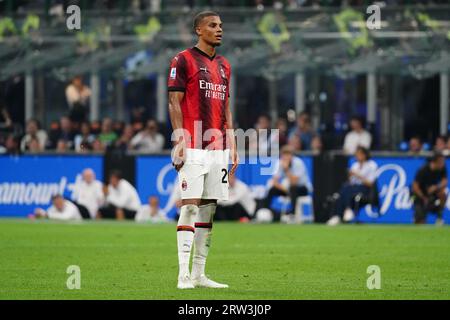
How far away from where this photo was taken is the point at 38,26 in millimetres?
30125

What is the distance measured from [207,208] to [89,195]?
14510 millimetres

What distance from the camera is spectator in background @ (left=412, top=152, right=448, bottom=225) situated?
24.8 meters

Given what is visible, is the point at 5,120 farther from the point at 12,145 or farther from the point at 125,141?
the point at 125,141

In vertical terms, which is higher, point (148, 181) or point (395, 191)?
point (148, 181)

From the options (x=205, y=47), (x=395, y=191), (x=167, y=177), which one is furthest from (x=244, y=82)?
(x=205, y=47)

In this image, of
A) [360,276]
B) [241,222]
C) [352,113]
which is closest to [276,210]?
[241,222]

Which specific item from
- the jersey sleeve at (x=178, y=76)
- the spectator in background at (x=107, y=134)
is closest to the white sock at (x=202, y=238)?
the jersey sleeve at (x=178, y=76)

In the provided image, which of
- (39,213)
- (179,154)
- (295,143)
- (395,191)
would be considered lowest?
(39,213)

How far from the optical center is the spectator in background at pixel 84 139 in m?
27.7

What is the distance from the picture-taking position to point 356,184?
24.9 meters

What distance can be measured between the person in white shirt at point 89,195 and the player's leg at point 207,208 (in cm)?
1434
